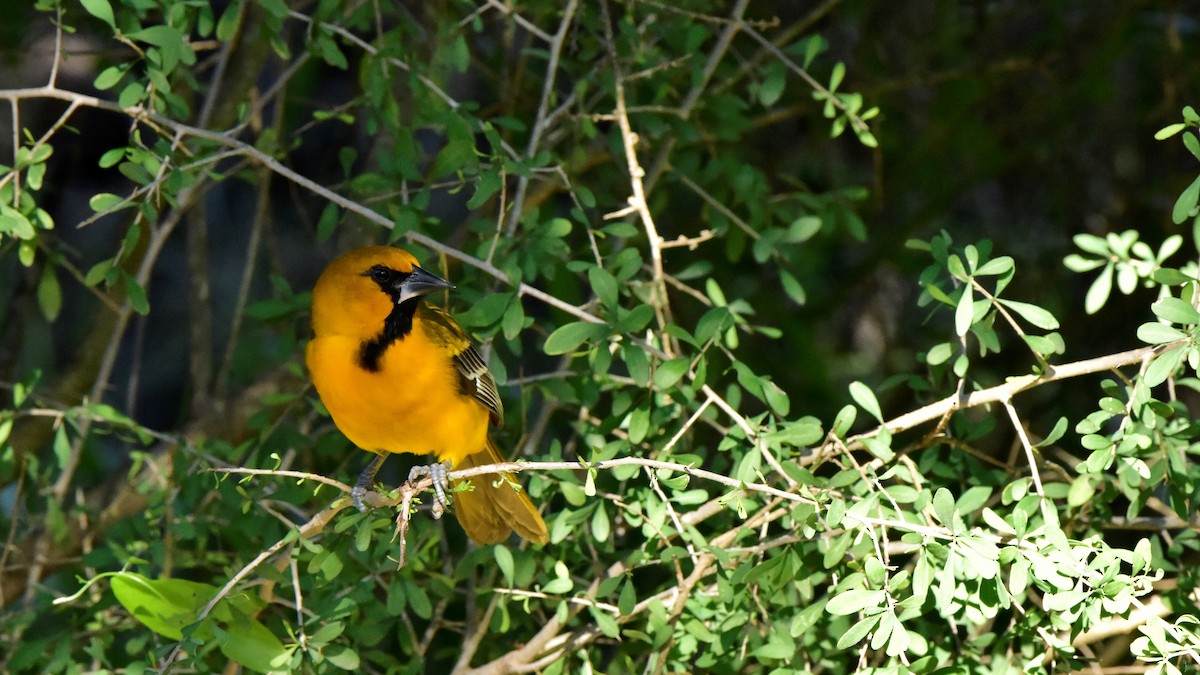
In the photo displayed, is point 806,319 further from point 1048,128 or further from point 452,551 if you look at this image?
point 452,551

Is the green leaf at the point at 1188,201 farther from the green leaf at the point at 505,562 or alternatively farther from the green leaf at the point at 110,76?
the green leaf at the point at 110,76

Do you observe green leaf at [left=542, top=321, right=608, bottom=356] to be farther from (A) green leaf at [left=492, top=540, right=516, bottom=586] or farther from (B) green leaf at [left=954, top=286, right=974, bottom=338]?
(B) green leaf at [left=954, top=286, right=974, bottom=338]

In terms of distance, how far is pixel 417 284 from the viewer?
2756 mm

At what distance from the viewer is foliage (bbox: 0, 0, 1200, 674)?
2199 millimetres

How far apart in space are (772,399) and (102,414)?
4.56ft

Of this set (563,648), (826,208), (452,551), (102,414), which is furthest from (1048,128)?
(102,414)

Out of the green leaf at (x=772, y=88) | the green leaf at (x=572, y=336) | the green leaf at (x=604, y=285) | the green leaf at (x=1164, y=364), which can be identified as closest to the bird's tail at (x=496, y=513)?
the green leaf at (x=572, y=336)

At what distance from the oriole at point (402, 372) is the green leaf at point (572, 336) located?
328 mm

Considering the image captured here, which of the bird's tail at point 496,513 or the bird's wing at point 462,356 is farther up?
the bird's wing at point 462,356

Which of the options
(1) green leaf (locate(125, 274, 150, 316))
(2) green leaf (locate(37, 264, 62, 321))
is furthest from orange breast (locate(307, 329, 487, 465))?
(2) green leaf (locate(37, 264, 62, 321))

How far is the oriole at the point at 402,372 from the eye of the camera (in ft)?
8.87

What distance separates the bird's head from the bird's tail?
40 cm

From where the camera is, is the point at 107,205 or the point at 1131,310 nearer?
the point at 107,205

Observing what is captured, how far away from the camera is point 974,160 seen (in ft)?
15.0
